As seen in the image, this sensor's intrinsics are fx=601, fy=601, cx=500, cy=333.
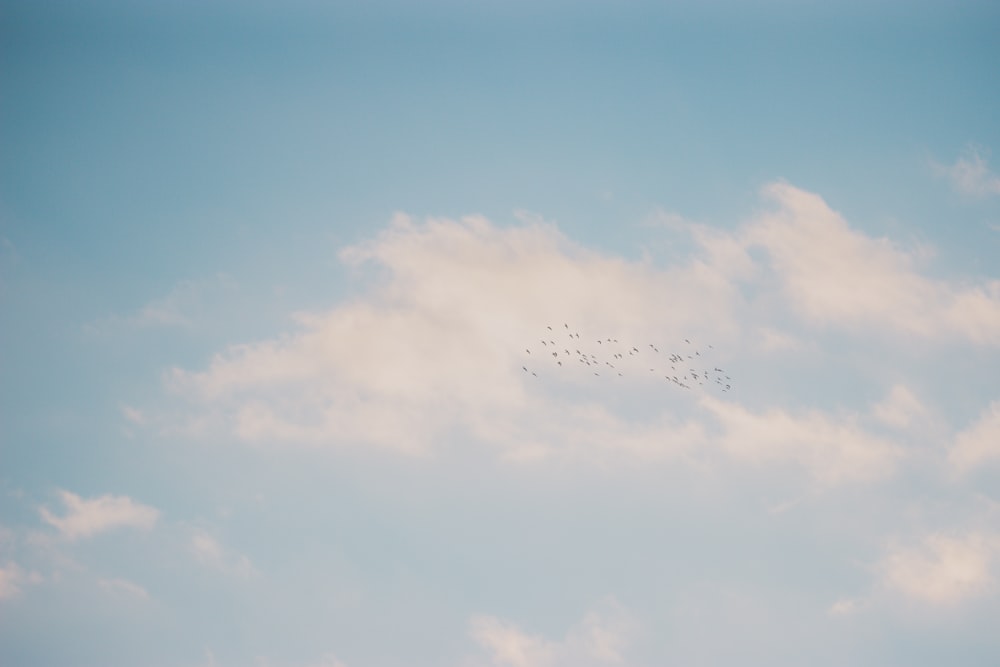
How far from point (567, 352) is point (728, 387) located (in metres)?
40.9

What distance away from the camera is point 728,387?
144 m

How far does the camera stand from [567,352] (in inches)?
5404

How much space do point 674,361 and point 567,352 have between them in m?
24.2

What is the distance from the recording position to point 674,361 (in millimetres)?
136125

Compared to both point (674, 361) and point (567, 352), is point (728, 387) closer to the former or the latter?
point (674, 361)

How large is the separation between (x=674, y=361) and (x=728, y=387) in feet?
60.6

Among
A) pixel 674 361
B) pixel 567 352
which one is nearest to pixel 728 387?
pixel 674 361

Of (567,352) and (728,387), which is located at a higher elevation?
(728,387)
